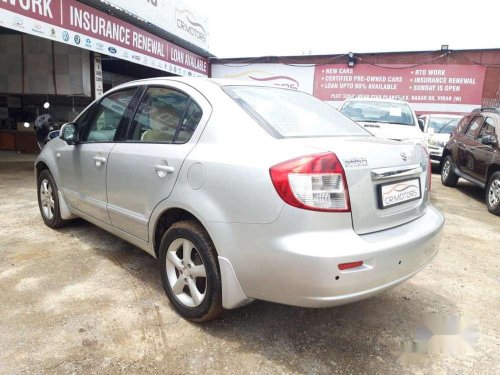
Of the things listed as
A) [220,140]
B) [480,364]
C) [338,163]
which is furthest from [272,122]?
[480,364]

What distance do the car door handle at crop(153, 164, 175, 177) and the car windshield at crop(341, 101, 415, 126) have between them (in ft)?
16.6

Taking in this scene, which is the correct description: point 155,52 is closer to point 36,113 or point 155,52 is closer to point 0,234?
point 36,113

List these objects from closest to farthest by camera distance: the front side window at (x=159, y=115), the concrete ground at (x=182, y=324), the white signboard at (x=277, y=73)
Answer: the concrete ground at (x=182, y=324), the front side window at (x=159, y=115), the white signboard at (x=277, y=73)

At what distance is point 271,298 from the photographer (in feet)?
6.93

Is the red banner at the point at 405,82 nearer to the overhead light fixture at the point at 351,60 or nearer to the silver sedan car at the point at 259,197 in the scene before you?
the overhead light fixture at the point at 351,60

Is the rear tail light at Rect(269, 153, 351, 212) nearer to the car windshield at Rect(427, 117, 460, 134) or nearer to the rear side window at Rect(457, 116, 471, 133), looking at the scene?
the rear side window at Rect(457, 116, 471, 133)

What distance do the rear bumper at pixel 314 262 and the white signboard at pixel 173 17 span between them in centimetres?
859

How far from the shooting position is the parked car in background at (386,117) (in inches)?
253

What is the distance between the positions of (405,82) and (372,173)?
1415cm

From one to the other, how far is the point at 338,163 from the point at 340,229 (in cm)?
33

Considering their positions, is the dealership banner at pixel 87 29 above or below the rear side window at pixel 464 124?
above

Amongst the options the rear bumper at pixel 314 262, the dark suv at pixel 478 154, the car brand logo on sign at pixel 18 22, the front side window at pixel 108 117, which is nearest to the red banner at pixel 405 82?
the dark suv at pixel 478 154

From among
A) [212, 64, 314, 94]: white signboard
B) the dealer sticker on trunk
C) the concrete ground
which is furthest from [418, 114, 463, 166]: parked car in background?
the dealer sticker on trunk

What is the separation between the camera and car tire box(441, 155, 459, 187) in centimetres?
826
